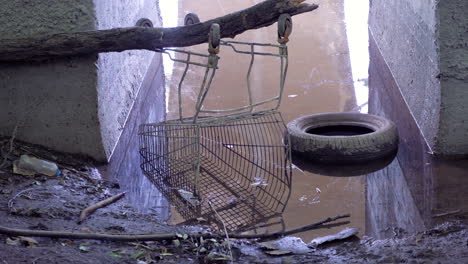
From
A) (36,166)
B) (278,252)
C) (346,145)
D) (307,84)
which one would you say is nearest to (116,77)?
(36,166)

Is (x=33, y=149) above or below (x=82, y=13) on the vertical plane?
below

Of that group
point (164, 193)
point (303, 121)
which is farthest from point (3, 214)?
point (303, 121)

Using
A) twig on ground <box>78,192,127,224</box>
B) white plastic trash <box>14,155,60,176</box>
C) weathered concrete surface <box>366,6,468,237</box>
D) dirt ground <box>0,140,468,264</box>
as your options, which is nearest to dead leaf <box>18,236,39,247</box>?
dirt ground <box>0,140,468,264</box>

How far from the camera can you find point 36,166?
514 cm

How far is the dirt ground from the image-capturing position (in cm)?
362

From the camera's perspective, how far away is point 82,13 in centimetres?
540

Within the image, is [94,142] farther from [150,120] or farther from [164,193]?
[150,120]

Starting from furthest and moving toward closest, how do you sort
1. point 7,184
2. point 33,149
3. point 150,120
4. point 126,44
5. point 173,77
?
point 173,77 < point 150,120 < point 33,149 < point 126,44 < point 7,184

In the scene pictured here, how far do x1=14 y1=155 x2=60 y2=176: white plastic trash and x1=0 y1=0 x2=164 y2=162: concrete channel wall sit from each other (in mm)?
544

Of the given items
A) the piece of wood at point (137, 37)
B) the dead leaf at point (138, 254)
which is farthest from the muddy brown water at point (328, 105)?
the piece of wood at point (137, 37)

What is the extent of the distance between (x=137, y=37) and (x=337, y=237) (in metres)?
2.22

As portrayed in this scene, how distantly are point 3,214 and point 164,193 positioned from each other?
143 centimetres

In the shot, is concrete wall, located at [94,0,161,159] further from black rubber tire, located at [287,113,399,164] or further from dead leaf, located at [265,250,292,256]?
dead leaf, located at [265,250,292,256]

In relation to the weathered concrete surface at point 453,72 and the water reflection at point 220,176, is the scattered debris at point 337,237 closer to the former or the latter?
the water reflection at point 220,176
